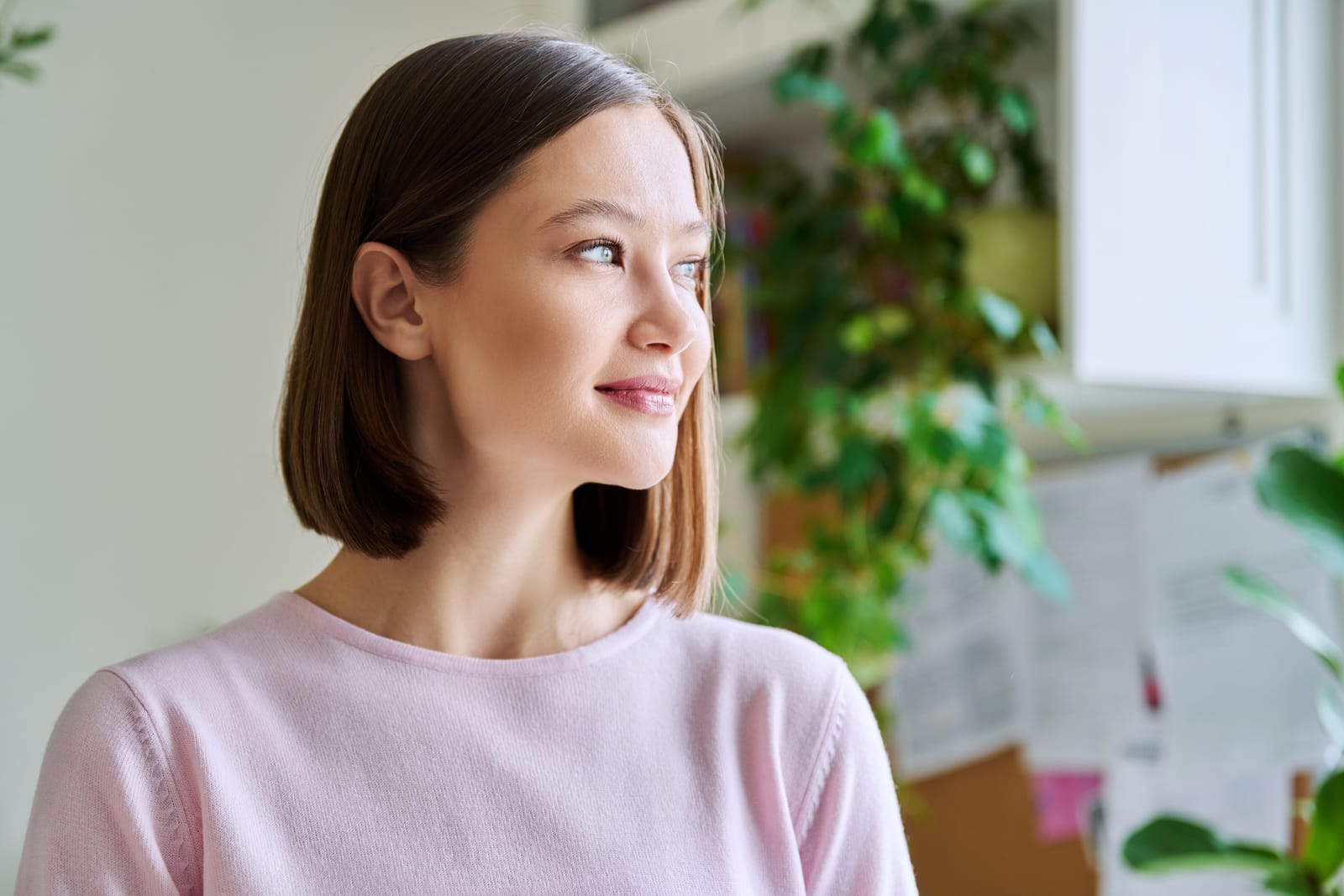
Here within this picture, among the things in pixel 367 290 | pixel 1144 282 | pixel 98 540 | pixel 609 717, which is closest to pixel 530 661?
pixel 609 717

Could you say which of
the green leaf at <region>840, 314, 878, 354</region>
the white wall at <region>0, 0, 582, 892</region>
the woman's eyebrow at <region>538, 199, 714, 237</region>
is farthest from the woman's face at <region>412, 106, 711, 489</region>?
the white wall at <region>0, 0, 582, 892</region>

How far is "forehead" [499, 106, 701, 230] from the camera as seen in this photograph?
0.72m

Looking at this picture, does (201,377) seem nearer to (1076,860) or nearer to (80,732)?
(80,732)

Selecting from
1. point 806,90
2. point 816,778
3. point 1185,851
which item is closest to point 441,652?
point 816,778

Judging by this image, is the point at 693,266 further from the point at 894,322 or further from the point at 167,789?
the point at 894,322

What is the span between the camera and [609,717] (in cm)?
81

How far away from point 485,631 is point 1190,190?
2.55 feet

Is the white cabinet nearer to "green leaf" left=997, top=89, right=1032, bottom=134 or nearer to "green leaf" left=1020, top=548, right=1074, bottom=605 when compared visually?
"green leaf" left=997, top=89, right=1032, bottom=134

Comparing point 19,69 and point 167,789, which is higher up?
point 19,69

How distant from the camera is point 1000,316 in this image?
3.86 feet

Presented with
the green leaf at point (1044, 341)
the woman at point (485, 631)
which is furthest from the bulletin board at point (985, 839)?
the woman at point (485, 631)

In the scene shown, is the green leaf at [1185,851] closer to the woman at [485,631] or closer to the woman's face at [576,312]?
the woman at [485,631]

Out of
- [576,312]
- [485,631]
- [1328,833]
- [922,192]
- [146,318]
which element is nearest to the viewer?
[576,312]

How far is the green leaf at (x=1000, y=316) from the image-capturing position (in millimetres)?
1174
